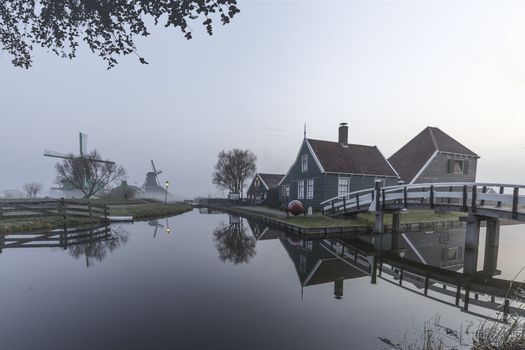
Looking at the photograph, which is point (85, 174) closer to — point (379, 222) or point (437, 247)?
point (379, 222)

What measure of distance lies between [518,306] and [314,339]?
6.04 metres

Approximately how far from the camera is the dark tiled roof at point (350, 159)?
25.2 m

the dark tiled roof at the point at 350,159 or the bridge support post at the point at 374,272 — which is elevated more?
the dark tiled roof at the point at 350,159

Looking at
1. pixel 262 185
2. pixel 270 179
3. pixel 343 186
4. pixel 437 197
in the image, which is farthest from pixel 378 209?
pixel 270 179

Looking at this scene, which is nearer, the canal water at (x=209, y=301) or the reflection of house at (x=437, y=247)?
the canal water at (x=209, y=301)

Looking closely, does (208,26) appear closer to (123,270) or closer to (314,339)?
(314,339)

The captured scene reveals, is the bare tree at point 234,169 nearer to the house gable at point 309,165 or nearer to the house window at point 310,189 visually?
the house gable at point 309,165

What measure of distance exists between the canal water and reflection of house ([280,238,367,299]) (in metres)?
0.04

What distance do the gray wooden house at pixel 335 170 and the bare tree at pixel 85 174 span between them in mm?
34072

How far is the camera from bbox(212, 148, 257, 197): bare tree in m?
56.4

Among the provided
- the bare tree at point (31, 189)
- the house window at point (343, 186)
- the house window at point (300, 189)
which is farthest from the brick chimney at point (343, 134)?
the bare tree at point (31, 189)

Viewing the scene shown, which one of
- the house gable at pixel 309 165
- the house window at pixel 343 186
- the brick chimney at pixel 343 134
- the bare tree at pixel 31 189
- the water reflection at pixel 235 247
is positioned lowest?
the bare tree at pixel 31 189

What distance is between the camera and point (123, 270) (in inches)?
366

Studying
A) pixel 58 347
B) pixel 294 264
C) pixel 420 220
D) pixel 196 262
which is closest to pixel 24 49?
pixel 58 347
